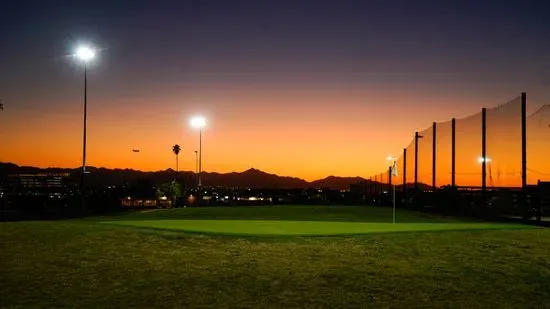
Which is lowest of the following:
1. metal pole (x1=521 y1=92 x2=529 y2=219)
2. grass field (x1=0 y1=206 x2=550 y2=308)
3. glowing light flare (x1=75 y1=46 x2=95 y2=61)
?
grass field (x1=0 y1=206 x2=550 y2=308)

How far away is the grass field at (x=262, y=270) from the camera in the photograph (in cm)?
1316

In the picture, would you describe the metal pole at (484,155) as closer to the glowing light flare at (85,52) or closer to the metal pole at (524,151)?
the metal pole at (524,151)

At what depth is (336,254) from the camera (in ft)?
62.0

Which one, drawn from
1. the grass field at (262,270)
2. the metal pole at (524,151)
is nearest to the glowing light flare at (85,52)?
the grass field at (262,270)

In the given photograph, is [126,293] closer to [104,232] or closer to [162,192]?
[104,232]

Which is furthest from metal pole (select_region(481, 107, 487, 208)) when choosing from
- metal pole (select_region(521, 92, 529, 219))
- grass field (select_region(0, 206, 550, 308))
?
grass field (select_region(0, 206, 550, 308))

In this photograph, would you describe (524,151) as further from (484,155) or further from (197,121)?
(197,121)

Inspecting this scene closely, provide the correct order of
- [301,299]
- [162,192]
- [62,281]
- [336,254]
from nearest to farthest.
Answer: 1. [301,299]
2. [62,281]
3. [336,254]
4. [162,192]

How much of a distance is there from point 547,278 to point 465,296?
13.0 feet

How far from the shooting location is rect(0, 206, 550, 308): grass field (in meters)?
13.2

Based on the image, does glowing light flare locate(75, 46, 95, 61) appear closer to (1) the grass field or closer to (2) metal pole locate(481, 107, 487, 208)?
(1) the grass field

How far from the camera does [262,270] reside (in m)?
16.1

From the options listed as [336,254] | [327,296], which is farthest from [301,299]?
[336,254]

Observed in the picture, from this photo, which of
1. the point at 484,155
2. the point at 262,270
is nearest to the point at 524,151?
the point at 484,155
